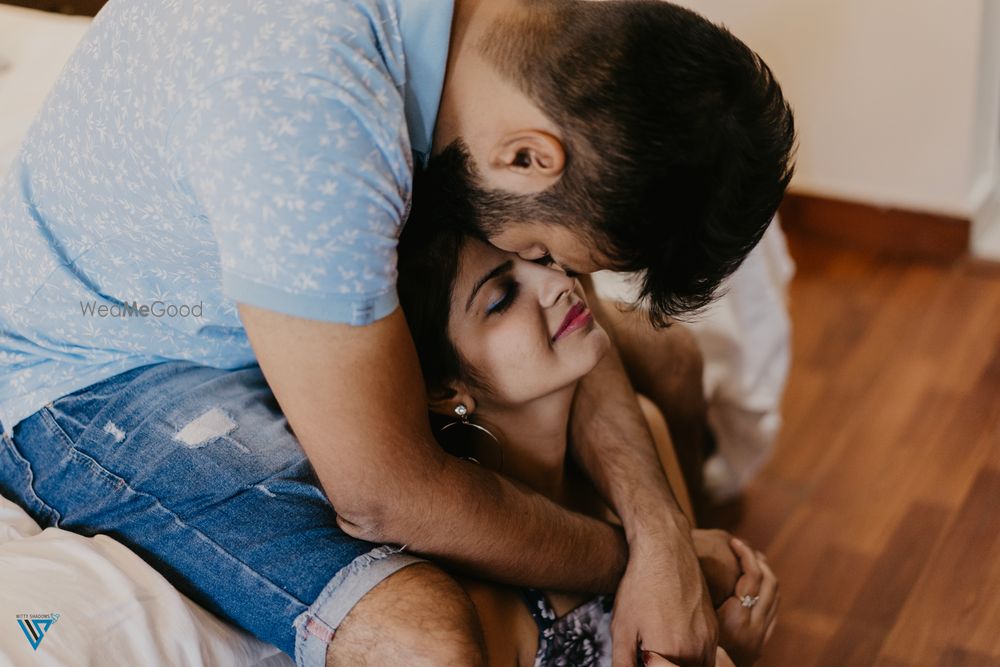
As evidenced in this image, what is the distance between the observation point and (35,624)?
1061 mm

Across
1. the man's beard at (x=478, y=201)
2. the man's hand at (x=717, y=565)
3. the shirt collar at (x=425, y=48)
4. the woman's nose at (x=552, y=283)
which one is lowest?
the man's hand at (x=717, y=565)

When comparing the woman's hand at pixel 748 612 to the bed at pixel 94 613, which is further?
the woman's hand at pixel 748 612

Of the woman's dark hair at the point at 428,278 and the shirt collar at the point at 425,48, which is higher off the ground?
the shirt collar at the point at 425,48

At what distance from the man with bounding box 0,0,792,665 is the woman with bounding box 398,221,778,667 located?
0.05 m

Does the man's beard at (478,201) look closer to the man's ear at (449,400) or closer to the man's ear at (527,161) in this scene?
the man's ear at (527,161)

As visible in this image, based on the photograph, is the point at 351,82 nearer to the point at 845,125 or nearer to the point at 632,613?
the point at 632,613

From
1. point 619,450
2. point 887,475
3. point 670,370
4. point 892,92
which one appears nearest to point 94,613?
point 619,450

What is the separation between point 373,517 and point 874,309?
1.60 meters

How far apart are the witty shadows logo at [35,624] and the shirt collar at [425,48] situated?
1.86 ft

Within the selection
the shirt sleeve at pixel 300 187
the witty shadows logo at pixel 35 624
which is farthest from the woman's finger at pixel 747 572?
the witty shadows logo at pixel 35 624

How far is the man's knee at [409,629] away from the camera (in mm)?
1068

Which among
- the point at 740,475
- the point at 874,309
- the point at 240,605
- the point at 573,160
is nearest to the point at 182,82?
the point at 573,160

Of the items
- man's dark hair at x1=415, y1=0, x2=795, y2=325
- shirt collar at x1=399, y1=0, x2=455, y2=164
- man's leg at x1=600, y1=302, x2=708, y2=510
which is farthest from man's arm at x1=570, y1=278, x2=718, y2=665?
shirt collar at x1=399, y1=0, x2=455, y2=164

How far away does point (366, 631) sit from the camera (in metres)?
1.08
